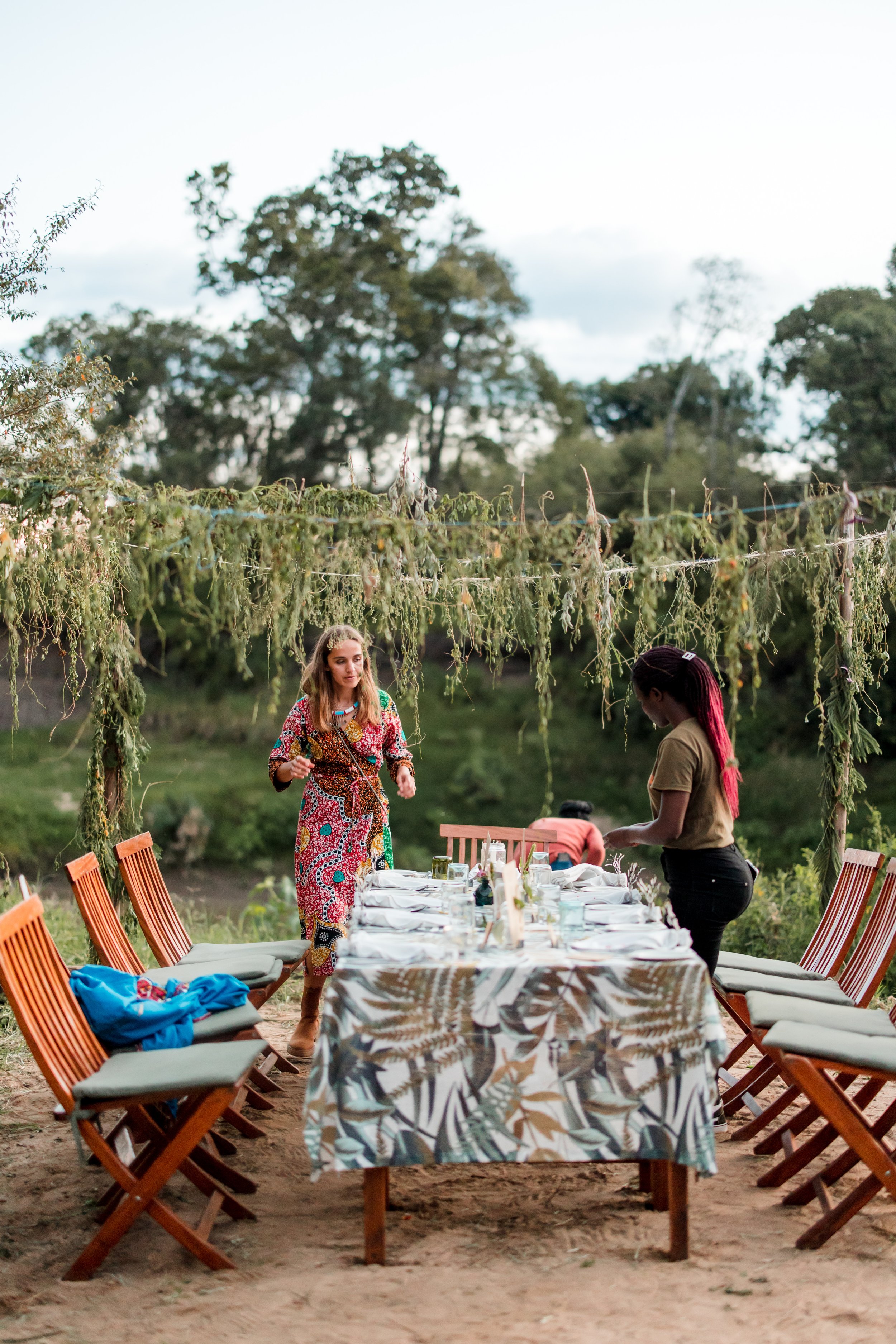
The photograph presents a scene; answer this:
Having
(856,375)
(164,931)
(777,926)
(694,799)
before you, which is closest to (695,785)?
(694,799)

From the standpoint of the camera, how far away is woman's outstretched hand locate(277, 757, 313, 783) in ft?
15.5

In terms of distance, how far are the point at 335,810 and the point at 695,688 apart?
188cm

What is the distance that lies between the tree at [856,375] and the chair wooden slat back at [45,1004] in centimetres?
1755

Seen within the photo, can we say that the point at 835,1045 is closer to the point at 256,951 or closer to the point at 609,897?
the point at 609,897

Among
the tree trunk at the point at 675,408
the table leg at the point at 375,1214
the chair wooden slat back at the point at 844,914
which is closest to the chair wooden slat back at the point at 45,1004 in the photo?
the table leg at the point at 375,1214

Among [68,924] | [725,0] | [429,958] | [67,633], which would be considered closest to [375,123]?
[725,0]

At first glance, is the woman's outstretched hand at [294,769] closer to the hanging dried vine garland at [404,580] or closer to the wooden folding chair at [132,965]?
the hanging dried vine garland at [404,580]

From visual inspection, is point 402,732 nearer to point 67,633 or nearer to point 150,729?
point 67,633

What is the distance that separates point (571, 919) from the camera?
134 inches

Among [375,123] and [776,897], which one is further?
[375,123]

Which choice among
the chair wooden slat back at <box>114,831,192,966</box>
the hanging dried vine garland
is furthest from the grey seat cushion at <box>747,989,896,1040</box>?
the chair wooden slat back at <box>114,831,192,966</box>

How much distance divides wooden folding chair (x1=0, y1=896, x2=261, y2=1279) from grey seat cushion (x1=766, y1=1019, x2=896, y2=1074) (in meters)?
1.63

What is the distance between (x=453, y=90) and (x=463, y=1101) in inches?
532

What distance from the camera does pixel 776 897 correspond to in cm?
797
